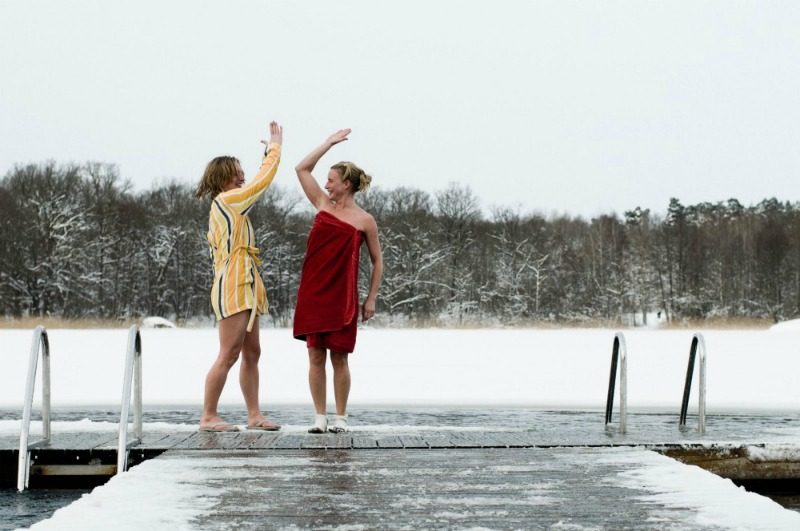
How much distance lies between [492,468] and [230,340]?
195cm

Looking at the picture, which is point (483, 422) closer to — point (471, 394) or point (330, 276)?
point (330, 276)

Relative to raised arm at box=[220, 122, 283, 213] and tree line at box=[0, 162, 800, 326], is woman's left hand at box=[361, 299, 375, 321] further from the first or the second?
tree line at box=[0, 162, 800, 326]

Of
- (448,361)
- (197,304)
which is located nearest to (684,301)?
(197,304)

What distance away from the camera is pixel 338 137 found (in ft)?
19.4

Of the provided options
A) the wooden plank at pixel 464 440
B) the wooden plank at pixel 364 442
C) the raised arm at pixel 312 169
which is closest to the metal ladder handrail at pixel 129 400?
the wooden plank at pixel 364 442

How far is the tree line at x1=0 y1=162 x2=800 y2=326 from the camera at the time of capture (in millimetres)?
56469

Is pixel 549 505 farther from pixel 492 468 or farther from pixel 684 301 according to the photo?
pixel 684 301

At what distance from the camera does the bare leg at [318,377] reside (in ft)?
19.4

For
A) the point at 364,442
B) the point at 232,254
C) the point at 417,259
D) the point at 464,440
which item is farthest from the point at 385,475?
the point at 417,259

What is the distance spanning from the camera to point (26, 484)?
5195 millimetres

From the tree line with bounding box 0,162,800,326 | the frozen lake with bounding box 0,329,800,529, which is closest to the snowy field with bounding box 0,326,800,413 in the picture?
the frozen lake with bounding box 0,329,800,529

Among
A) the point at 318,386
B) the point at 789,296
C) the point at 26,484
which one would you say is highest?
the point at 789,296

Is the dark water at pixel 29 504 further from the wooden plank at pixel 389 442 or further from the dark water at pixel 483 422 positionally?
the wooden plank at pixel 389 442

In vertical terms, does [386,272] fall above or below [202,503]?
above
